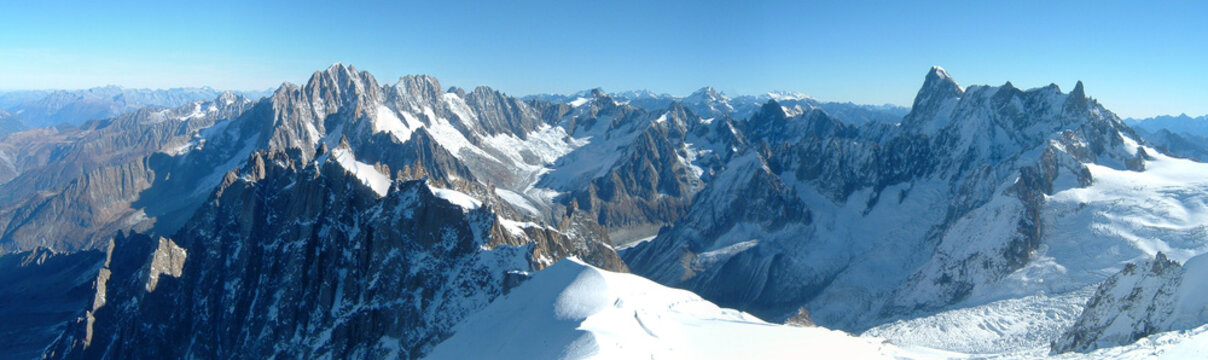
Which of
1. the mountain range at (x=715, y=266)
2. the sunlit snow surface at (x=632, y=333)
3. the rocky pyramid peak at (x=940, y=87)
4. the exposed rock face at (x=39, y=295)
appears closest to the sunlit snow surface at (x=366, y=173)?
the mountain range at (x=715, y=266)

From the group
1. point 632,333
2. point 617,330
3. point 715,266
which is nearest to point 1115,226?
point 715,266

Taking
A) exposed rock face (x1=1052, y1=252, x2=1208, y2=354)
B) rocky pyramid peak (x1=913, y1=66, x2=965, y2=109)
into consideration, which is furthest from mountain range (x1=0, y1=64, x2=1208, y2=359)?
rocky pyramid peak (x1=913, y1=66, x2=965, y2=109)

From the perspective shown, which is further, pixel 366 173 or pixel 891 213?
pixel 891 213

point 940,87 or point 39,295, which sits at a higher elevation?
point 940,87

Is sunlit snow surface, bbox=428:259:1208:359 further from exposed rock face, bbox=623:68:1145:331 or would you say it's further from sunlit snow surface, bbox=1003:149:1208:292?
exposed rock face, bbox=623:68:1145:331

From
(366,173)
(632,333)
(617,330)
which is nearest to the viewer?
(617,330)

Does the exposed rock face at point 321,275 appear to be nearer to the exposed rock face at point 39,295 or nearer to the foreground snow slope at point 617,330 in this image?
the foreground snow slope at point 617,330

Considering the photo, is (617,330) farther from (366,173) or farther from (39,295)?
(39,295)
